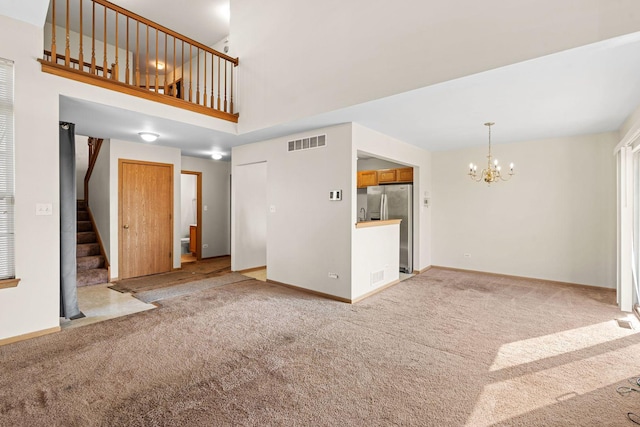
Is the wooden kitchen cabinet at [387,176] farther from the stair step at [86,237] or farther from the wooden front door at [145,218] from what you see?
the stair step at [86,237]

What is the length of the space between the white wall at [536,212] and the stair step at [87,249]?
22.2 ft

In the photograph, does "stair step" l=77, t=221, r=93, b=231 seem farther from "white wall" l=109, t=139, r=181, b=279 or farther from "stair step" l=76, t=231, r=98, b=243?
"white wall" l=109, t=139, r=181, b=279

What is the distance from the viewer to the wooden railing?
3377 millimetres

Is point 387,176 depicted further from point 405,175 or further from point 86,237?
point 86,237

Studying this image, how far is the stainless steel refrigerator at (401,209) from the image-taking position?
6.12 m

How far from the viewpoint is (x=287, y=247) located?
4965 millimetres

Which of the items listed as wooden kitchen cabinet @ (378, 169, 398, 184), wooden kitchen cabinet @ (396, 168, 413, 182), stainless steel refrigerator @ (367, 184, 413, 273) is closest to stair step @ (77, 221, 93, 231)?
stainless steel refrigerator @ (367, 184, 413, 273)

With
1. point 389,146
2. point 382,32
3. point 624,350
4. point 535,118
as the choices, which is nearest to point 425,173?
point 389,146

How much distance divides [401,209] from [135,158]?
521 cm

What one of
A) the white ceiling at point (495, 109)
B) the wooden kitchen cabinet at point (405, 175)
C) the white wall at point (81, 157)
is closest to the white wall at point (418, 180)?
the wooden kitchen cabinet at point (405, 175)

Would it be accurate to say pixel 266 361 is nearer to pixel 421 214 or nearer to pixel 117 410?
pixel 117 410

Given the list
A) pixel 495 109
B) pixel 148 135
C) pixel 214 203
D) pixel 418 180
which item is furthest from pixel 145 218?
pixel 495 109

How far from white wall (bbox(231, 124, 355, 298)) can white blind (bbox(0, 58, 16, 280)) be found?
3124 mm

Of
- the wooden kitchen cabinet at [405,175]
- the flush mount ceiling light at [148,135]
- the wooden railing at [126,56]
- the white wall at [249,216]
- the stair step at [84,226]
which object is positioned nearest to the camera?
the wooden railing at [126,56]
